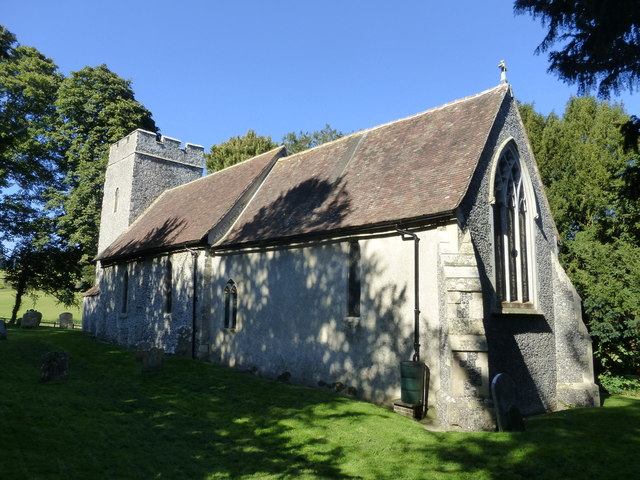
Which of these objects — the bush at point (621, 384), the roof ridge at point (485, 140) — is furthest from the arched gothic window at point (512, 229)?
the bush at point (621, 384)

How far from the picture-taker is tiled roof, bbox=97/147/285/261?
19.4 metres

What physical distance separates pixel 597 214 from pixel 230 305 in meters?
17.9

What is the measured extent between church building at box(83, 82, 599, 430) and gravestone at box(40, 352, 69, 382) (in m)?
5.27

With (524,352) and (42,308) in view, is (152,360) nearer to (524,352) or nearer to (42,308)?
(524,352)

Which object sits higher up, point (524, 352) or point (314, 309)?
point (314, 309)

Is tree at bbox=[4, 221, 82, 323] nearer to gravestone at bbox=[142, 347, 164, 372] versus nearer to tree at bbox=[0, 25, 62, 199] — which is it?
tree at bbox=[0, 25, 62, 199]

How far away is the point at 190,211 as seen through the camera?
22.3 meters

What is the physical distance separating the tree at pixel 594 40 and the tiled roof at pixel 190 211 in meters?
12.4

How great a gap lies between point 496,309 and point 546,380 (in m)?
3.35

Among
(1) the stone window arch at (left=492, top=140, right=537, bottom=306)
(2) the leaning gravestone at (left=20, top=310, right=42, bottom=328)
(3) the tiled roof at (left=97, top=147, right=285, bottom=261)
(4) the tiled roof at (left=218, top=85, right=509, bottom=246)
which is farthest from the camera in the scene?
(2) the leaning gravestone at (left=20, top=310, right=42, bottom=328)

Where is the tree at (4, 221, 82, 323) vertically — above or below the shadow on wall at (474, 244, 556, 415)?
above

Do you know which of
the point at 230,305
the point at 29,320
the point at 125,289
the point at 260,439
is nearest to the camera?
the point at 260,439

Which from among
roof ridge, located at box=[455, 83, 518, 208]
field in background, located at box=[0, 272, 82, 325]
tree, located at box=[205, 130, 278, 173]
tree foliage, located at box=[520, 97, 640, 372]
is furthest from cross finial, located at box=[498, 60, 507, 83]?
field in background, located at box=[0, 272, 82, 325]

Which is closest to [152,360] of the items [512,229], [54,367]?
[54,367]
